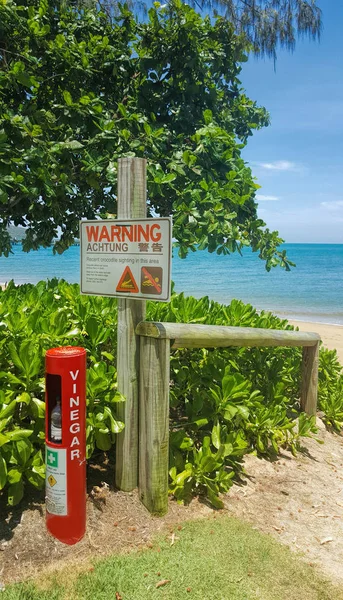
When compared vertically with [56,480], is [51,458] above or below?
above

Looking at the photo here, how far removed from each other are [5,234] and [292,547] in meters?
4.15

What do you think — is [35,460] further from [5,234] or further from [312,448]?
[5,234]

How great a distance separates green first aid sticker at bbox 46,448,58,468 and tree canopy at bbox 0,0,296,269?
2314mm

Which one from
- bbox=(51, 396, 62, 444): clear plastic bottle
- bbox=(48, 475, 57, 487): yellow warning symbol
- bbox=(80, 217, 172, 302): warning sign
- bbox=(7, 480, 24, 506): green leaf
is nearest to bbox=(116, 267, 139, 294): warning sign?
bbox=(80, 217, 172, 302): warning sign

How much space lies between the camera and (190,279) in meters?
53.9

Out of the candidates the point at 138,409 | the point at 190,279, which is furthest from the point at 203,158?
the point at 190,279

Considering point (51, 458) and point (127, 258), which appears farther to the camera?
point (127, 258)

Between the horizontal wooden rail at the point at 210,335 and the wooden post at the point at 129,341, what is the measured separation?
0.10m

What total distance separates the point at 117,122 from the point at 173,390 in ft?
9.12

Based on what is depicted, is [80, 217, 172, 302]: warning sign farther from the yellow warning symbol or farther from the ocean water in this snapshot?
the ocean water

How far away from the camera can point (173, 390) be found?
347cm

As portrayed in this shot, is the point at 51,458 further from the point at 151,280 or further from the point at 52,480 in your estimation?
the point at 151,280

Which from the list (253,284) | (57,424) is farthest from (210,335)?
(253,284)

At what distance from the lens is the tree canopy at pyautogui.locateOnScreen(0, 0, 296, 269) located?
13.6 ft
